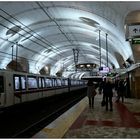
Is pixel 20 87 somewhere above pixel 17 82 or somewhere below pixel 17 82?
below

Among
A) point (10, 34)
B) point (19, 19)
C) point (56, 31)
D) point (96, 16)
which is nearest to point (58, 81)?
point (56, 31)

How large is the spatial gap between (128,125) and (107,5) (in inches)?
338

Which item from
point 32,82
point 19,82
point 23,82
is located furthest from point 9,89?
point 32,82

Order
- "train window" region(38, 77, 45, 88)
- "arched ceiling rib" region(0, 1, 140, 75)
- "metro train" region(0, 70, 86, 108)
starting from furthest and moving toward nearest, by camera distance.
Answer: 1. "train window" region(38, 77, 45, 88)
2. "arched ceiling rib" region(0, 1, 140, 75)
3. "metro train" region(0, 70, 86, 108)

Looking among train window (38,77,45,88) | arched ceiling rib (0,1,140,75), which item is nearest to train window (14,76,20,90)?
arched ceiling rib (0,1,140,75)

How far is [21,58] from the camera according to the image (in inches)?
1729

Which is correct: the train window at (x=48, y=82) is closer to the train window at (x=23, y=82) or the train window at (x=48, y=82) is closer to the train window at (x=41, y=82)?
the train window at (x=41, y=82)

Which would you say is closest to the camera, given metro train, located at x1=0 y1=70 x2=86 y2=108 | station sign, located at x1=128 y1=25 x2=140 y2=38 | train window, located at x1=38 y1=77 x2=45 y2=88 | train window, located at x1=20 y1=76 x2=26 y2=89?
station sign, located at x1=128 y1=25 x2=140 y2=38

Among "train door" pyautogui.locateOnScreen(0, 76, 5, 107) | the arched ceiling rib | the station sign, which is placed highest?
the arched ceiling rib

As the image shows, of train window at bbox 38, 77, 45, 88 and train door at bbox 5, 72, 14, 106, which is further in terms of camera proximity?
train window at bbox 38, 77, 45, 88

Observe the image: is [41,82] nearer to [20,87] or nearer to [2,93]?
[20,87]

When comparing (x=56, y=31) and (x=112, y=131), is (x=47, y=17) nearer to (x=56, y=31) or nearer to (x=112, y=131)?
(x=56, y=31)

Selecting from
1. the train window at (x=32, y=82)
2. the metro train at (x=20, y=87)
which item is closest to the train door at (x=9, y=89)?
the metro train at (x=20, y=87)

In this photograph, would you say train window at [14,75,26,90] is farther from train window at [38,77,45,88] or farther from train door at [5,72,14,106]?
train window at [38,77,45,88]
